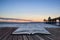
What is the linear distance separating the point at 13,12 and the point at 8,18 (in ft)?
2.37

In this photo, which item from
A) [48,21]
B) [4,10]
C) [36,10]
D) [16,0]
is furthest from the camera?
[48,21]

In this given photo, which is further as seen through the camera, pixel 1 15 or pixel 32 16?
pixel 32 16

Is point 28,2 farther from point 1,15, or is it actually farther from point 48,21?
point 48,21

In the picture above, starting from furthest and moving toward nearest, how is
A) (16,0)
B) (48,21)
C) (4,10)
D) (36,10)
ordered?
(48,21) < (36,10) < (4,10) < (16,0)

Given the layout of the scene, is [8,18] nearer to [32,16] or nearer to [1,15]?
[1,15]

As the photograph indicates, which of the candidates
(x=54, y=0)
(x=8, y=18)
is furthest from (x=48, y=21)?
(x=8, y=18)

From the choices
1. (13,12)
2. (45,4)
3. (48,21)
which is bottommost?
(48,21)

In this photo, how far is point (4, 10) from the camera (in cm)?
831

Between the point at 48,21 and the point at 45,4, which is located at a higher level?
the point at 45,4

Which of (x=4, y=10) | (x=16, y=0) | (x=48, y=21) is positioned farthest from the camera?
(x=48, y=21)

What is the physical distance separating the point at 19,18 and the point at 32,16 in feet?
4.30

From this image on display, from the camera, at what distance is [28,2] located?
7875 millimetres

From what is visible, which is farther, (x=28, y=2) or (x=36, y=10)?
(x=36, y=10)

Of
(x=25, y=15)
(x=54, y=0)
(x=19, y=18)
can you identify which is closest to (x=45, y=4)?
(x=54, y=0)
